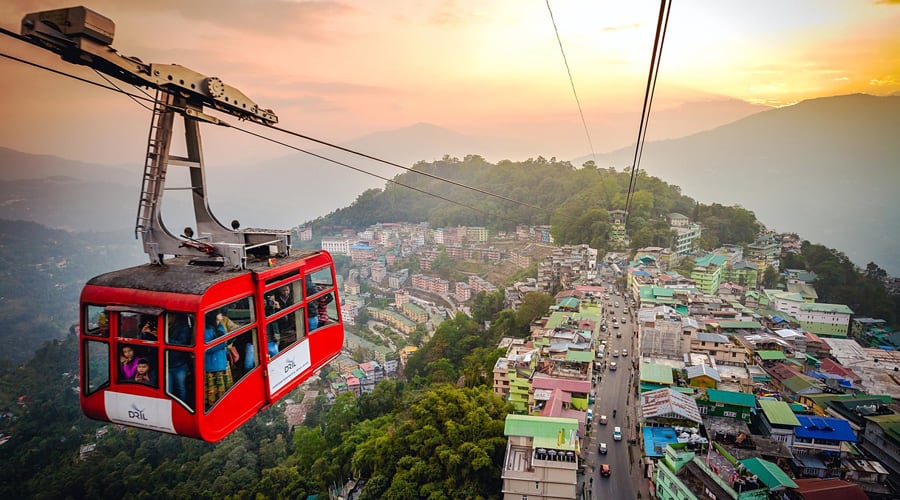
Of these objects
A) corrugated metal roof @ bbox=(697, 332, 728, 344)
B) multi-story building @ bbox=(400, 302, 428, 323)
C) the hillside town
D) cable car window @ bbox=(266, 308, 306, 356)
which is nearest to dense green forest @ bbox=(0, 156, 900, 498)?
the hillside town

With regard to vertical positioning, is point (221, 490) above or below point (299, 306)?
below

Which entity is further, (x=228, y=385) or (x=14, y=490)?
(x=14, y=490)

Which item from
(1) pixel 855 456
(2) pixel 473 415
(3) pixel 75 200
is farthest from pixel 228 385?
(3) pixel 75 200

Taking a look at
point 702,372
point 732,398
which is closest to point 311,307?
point 732,398

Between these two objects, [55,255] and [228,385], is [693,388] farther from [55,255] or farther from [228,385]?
[55,255]

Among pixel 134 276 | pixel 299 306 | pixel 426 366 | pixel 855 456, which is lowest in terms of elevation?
pixel 426 366

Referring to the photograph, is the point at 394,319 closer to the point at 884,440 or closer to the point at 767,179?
the point at 884,440
